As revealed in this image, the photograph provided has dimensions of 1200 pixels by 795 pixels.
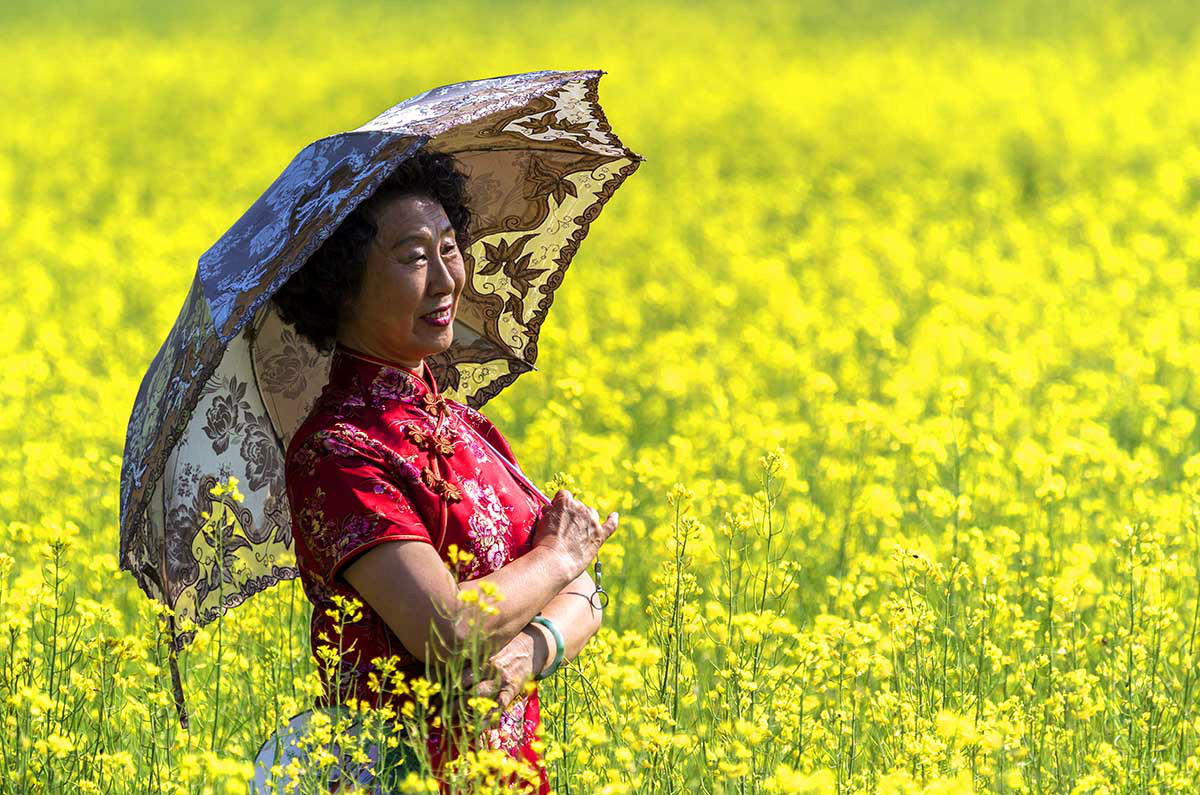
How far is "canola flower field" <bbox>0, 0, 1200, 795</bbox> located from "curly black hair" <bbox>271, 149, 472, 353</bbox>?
0.62m

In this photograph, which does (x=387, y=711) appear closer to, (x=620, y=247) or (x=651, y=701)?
(x=651, y=701)

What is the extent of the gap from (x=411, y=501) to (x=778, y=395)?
17.4 feet

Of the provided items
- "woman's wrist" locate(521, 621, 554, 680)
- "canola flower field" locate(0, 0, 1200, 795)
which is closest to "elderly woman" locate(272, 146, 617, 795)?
"woman's wrist" locate(521, 621, 554, 680)

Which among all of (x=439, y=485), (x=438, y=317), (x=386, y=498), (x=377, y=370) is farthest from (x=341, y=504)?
(x=438, y=317)

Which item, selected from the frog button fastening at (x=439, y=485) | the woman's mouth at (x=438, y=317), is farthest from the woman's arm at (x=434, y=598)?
the woman's mouth at (x=438, y=317)

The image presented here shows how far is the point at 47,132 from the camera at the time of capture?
17.2 metres

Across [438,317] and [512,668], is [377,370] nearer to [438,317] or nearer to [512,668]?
[438,317]

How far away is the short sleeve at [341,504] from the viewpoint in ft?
8.10

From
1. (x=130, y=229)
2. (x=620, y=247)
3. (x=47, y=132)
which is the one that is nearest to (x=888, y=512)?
(x=620, y=247)

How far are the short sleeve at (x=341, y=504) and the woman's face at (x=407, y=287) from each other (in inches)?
9.1

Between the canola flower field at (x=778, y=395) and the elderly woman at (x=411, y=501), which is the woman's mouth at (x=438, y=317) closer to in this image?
the elderly woman at (x=411, y=501)

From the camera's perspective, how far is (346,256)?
266cm

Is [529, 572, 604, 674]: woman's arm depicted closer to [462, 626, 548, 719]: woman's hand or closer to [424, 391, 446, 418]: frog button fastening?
[462, 626, 548, 719]: woman's hand

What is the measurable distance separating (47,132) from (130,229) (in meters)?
5.31
